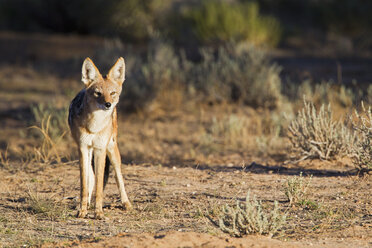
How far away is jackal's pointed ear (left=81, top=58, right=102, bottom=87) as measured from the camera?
5.77 meters

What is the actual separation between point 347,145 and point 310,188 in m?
1.45

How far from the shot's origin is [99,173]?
5875 millimetres

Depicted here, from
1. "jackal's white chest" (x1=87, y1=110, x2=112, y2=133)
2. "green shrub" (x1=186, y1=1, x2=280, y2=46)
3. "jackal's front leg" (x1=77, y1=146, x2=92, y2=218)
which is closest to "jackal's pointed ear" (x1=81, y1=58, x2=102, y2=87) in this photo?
"jackal's white chest" (x1=87, y1=110, x2=112, y2=133)

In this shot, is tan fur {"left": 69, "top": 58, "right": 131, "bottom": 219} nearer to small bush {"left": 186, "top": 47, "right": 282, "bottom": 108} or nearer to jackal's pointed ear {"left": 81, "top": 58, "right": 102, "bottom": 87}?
jackal's pointed ear {"left": 81, "top": 58, "right": 102, "bottom": 87}

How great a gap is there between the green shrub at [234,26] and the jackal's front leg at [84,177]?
12.6 m

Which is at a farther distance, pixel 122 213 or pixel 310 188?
pixel 310 188

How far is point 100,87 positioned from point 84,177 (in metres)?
0.98

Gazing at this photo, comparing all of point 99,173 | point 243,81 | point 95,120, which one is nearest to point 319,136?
point 99,173

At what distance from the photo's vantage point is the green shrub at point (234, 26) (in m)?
18.4

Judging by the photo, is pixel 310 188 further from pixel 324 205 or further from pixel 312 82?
pixel 312 82

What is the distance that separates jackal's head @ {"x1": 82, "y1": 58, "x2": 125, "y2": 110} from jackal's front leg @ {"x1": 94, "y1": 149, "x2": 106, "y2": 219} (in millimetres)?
500

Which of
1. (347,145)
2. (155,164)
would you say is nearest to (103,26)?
(155,164)

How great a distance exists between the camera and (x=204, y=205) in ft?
20.4

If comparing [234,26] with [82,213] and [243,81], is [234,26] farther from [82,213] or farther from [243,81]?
[82,213]
